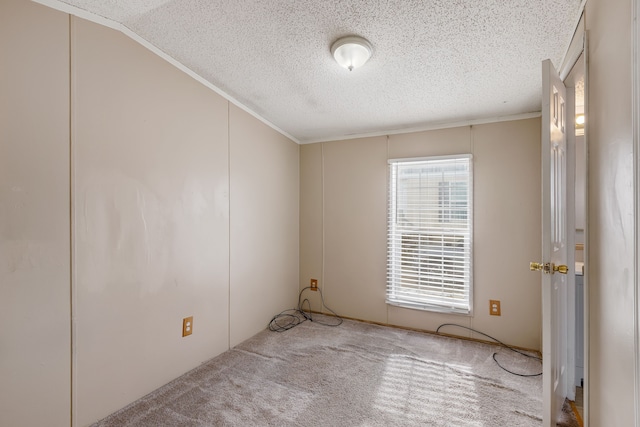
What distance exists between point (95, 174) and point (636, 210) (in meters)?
2.40

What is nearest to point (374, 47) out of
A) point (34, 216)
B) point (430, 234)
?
point (430, 234)

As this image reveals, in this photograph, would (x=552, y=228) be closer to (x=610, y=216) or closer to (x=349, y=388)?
(x=610, y=216)

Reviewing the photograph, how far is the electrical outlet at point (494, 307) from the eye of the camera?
2.79 m

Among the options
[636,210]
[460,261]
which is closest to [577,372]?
[460,261]

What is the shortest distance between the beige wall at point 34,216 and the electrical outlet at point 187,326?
718mm

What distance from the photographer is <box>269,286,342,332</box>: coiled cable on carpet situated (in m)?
3.20

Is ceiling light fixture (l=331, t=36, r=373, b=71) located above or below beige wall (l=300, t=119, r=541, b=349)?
above

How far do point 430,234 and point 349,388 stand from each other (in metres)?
1.70

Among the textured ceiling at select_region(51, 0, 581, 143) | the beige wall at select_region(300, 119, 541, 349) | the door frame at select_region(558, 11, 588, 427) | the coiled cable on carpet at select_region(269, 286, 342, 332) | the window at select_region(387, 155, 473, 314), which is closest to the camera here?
the door frame at select_region(558, 11, 588, 427)

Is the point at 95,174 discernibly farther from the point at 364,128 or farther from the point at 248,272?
the point at 364,128

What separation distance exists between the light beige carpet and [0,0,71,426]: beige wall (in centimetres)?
47

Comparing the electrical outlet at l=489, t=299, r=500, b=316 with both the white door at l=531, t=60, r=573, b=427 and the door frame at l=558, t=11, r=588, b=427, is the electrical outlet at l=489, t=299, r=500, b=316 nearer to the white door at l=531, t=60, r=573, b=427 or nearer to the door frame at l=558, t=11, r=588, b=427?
the white door at l=531, t=60, r=573, b=427

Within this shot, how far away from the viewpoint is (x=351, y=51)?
5.90 feet

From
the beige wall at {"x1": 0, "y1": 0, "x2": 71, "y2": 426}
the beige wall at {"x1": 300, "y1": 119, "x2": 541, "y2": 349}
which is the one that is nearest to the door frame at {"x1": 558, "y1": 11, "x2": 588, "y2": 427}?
the beige wall at {"x1": 300, "y1": 119, "x2": 541, "y2": 349}
